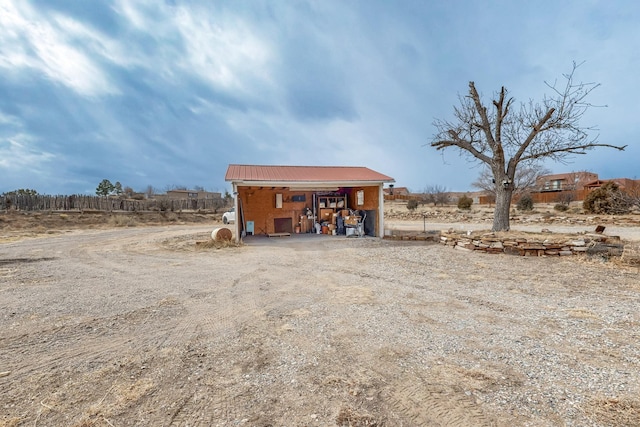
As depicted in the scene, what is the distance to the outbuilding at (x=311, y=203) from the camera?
13.4 metres

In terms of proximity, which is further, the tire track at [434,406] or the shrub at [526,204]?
the shrub at [526,204]

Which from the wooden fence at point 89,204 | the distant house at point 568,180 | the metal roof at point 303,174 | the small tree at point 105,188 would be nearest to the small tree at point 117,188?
the small tree at point 105,188

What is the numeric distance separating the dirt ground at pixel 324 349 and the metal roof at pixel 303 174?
21.5 ft

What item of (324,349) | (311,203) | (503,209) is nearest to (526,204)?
(503,209)

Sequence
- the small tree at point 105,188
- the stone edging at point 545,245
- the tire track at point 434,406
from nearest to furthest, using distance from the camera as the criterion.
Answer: the tire track at point 434,406 → the stone edging at point 545,245 → the small tree at point 105,188

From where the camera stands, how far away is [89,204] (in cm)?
2494

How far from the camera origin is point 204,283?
580 centimetres

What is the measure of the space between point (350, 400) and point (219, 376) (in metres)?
1.14

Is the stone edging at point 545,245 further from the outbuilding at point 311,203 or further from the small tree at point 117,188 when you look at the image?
the small tree at point 117,188

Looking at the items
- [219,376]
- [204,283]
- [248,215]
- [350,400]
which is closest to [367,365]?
[350,400]

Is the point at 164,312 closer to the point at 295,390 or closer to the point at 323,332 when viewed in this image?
the point at 323,332

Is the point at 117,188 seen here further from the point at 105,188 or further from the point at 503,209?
the point at 503,209

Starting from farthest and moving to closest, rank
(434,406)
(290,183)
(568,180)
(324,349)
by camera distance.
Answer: (568,180) → (290,183) → (324,349) → (434,406)

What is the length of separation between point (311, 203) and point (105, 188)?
35580 mm
